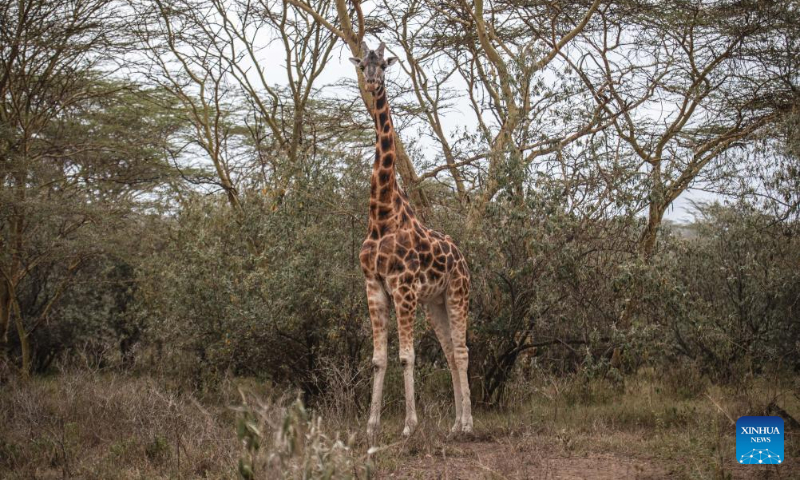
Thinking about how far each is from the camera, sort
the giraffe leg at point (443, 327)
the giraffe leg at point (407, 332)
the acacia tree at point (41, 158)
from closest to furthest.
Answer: the giraffe leg at point (407, 332) < the giraffe leg at point (443, 327) < the acacia tree at point (41, 158)

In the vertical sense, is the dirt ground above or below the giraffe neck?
below

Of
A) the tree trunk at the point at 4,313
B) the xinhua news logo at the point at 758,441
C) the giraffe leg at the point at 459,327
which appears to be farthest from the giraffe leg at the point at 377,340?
the tree trunk at the point at 4,313

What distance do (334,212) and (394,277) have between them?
7.08 feet

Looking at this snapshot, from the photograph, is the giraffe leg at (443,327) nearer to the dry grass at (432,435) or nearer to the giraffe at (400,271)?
the giraffe at (400,271)

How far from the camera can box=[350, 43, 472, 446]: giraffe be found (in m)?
6.47

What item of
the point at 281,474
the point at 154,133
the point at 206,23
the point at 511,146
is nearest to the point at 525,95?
the point at 511,146

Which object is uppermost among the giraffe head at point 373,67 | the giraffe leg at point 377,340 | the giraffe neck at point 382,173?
the giraffe head at point 373,67

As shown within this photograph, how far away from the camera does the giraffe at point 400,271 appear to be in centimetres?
647

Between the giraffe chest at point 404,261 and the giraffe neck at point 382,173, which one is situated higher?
the giraffe neck at point 382,173

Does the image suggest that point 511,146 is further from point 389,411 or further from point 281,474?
point 281,474

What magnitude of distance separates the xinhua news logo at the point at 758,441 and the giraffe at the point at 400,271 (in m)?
2.09

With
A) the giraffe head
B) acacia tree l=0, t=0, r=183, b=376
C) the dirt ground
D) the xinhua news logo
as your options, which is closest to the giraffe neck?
the giraffe head

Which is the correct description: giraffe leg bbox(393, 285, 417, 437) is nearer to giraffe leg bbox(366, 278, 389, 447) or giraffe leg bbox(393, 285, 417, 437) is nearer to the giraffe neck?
giraffe leg bbox(366, 278, 389, 447)

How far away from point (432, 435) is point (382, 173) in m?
2.14
